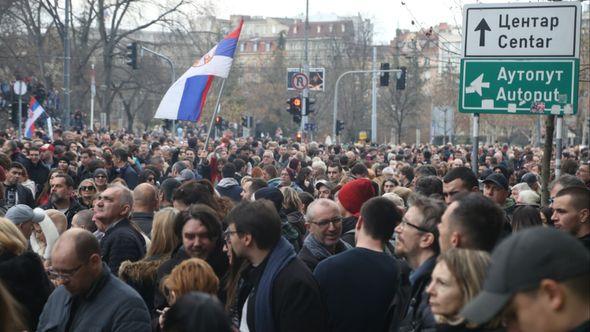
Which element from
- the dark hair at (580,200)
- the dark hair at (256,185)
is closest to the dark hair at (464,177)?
the dark hair at (580,200)

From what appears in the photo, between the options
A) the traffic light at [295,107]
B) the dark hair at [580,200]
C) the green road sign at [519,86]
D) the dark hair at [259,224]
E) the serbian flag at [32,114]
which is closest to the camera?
the dark hair at [259,224]

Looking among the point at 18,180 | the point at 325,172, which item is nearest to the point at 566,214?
the point at 18,180

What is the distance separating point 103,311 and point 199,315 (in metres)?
2.21

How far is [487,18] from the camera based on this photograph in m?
9.67

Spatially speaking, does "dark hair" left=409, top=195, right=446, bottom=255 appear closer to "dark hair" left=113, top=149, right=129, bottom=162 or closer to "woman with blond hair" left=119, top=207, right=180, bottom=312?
"woman with blond hair" left=119, top=207, right=180, bottom=312

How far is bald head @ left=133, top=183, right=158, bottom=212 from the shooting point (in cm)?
831

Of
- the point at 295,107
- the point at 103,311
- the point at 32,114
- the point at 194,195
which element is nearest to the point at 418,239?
the point at 103,311

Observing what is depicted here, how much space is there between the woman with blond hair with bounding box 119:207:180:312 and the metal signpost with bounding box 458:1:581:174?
14.3 ft

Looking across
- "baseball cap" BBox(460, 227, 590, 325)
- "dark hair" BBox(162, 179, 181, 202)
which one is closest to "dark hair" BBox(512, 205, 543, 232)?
"dark hair" BBox(162, 179, 181, 202)

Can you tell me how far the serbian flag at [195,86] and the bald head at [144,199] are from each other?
7207mm

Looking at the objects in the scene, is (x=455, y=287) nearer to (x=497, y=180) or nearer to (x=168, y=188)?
(x=497, y=180)

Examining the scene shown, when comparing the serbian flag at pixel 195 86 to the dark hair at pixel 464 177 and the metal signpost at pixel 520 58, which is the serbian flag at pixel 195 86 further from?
the dark hair at pixel 464 177

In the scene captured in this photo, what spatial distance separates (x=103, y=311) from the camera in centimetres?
504

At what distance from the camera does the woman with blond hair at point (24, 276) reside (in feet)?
18.1
